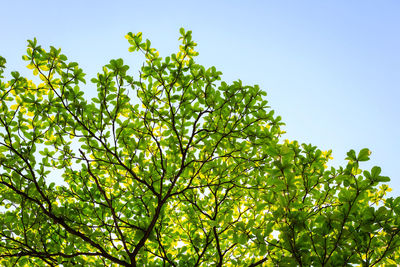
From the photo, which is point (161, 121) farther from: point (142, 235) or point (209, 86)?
point (142, 235)

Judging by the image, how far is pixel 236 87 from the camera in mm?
4086

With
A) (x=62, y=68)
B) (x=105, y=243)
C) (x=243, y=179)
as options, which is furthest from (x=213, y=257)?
(x=62, y=68)

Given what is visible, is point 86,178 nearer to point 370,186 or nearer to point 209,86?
point 209,86

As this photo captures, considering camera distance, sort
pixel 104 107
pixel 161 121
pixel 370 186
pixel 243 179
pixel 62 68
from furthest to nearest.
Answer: pixel 243 179 → pixel 161 121 → pixel 104 107 → pixel 62 68 → pixel 370 186

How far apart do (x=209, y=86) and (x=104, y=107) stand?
1520 mm

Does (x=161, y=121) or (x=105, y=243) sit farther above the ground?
(x=161, y=121)

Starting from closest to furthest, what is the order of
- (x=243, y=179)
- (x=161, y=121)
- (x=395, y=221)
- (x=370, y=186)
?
(x=370, y=186), (x=395, y=221), (x=161, y=121), (x=243, y=179)

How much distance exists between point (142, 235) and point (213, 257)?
5.04ft

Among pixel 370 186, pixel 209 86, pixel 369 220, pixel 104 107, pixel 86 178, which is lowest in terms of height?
pixel 369 220

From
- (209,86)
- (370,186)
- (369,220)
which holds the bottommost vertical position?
(369,220)

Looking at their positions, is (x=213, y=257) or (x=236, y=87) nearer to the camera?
(x=236, y=87)

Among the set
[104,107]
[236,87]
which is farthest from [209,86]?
[104,107]

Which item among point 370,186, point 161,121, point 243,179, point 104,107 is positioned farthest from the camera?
point 243,179

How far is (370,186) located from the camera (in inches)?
104
